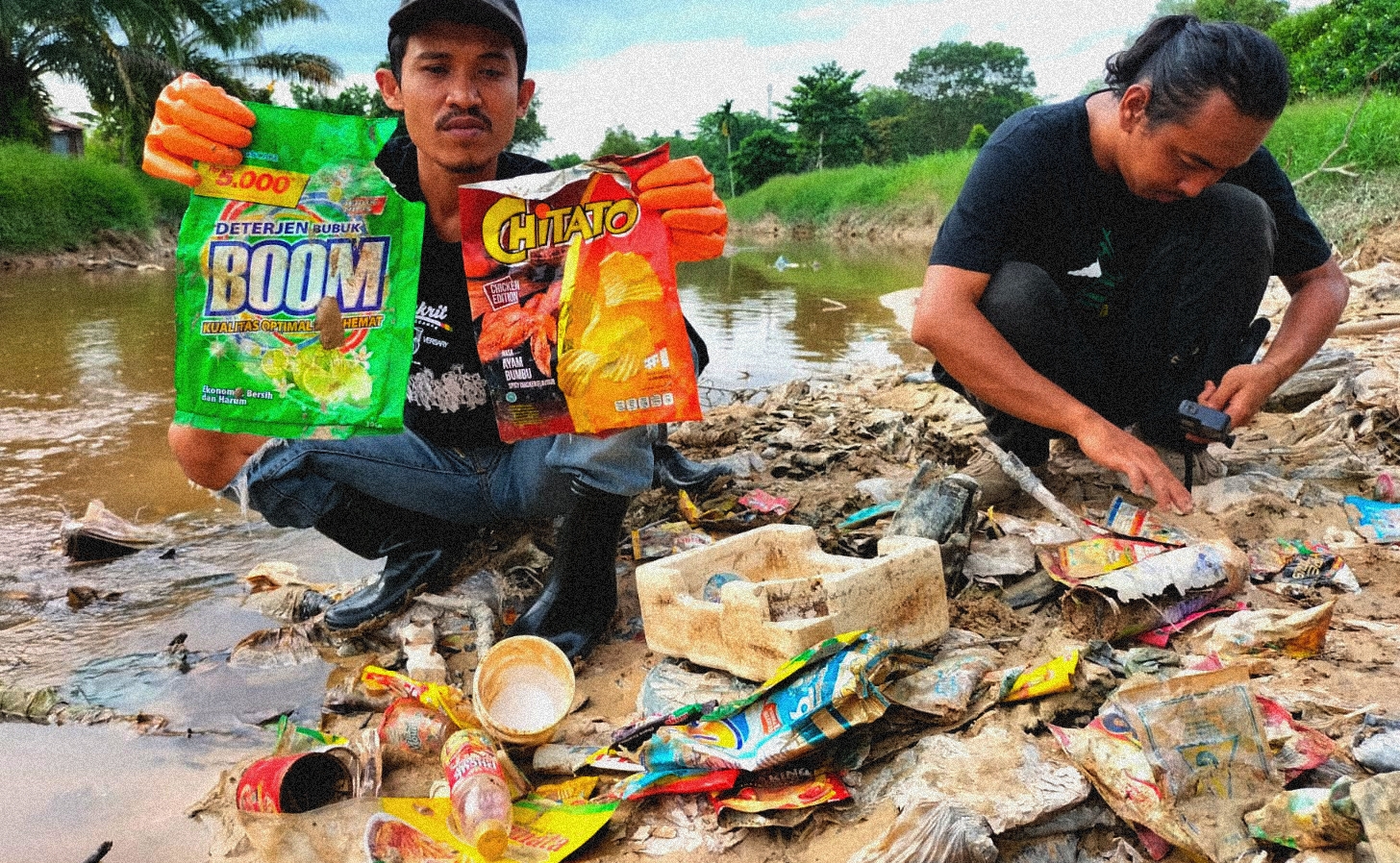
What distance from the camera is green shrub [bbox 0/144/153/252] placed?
17.2 m

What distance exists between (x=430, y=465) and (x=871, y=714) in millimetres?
1310

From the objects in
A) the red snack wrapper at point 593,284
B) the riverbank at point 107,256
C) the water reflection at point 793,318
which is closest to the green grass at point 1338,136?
the water reflection at point 793,318

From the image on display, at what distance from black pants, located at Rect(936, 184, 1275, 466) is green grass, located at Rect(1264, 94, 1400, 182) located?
23.3ft

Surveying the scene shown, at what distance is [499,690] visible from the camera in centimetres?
192

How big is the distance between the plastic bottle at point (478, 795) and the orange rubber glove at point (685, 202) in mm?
1046

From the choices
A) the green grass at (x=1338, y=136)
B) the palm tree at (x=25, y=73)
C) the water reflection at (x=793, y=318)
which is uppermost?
the palm tree at (x=25, y=73)

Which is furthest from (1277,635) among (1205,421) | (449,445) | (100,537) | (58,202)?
(58,202)

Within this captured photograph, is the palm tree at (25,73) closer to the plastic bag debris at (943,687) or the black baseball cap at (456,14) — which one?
the black baseball cap at (456,14)

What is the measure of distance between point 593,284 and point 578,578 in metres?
0.75

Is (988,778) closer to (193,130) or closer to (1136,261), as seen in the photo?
(1136,261)

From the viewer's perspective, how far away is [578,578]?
2219 mm

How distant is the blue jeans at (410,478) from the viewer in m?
2.28

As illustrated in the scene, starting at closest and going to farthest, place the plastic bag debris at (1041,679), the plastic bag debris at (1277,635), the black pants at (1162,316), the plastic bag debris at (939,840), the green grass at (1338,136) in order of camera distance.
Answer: the plastic bag debris at (939,840) → the plastic bag debris at (1041,679) → the plastic bag debris at (1277,635) → the black pants at (1162,316) → the green grass at (1338,136)

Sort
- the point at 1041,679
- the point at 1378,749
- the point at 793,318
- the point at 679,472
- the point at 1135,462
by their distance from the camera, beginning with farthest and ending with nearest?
the point at 793,318 → the point at 679,472 → the point at 1135,462 → the point at 1041,679 → the point at 1378,749
